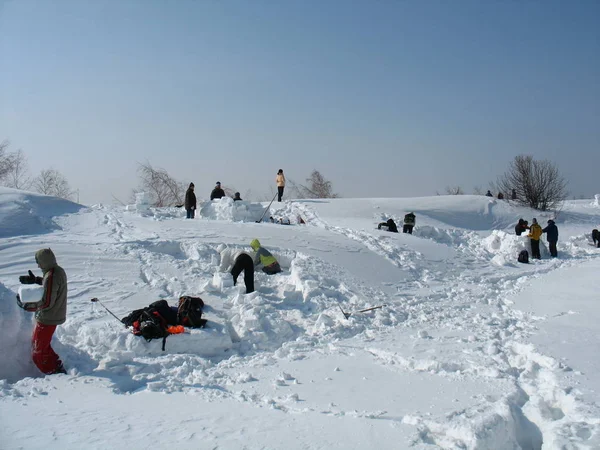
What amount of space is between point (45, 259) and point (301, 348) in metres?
3.63

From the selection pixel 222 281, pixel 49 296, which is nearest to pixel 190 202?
pixel 222 281

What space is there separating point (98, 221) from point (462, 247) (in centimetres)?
1258

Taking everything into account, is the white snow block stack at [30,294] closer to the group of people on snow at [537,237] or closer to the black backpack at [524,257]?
the black backpack at [524,257]

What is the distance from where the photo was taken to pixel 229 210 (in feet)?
57.8

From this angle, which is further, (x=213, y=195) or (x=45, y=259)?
(x=213, y=195)

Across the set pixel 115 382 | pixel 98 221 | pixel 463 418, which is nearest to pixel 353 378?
pixel 463 418

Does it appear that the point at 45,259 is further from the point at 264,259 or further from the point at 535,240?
the point at 535,240

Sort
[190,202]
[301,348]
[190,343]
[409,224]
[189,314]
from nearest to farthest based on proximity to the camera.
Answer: [190,343]
[301,348]
[189,314]
[190,202]
[409,224]

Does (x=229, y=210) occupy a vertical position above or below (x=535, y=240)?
above

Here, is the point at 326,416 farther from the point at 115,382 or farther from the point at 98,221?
the point at 98,221

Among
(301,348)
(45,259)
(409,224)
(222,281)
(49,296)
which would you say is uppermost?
(45,259)

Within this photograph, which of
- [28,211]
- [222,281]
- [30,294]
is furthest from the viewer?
[28,211]

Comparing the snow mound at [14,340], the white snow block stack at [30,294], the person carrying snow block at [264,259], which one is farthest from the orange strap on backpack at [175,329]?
the person carrying snow block at [264,259]

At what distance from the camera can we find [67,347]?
6.50m
